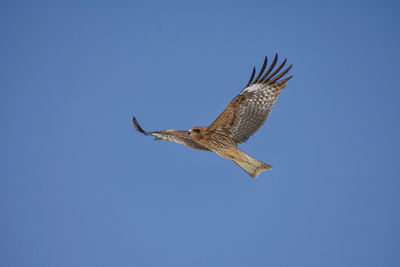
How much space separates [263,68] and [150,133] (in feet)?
7.82

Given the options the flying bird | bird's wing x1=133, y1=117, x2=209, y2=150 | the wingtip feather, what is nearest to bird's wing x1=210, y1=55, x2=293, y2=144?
the flying bird

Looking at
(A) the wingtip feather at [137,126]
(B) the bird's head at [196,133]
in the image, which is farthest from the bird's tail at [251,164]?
(A) the wingtip feather at [137,126]

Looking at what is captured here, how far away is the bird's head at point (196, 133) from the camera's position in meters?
6.66

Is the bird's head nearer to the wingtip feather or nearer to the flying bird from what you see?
the flying bird

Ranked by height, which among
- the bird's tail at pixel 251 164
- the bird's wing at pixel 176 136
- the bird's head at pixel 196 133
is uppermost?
the bird's wing at pixel 176 136

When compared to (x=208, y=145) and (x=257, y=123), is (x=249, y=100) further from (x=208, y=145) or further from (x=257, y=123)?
(x=208, y=145)

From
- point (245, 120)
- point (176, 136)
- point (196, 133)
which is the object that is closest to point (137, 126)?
point (176, 136)

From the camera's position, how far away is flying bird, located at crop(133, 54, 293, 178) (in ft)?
21.2

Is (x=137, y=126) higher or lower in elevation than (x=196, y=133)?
higher

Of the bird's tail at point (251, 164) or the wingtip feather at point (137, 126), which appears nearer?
the bird's tail at point (251, 164)

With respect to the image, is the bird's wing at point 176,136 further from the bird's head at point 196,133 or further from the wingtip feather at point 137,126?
the bird's head at point 196,133

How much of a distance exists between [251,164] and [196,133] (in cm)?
107

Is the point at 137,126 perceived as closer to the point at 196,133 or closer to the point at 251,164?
the point at 196,133

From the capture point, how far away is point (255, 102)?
6480mm
